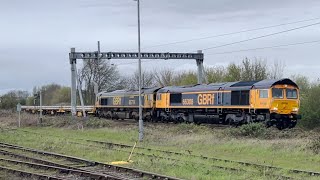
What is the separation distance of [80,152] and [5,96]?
92388 mm

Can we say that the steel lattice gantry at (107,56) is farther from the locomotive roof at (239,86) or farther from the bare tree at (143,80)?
the bare tree at (143,80)

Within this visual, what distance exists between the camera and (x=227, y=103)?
3678 centimetres

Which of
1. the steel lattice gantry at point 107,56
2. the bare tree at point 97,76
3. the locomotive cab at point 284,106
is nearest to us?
the locomotive cab at point 284,106

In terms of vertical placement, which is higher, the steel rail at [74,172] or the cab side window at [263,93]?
the cab side window at [263,93]

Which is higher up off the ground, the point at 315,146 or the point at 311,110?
the point at 311,110

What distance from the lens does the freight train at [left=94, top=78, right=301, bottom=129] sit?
3356 cm

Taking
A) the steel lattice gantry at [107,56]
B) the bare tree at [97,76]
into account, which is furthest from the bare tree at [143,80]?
the steel lattice gantry at [107,56]

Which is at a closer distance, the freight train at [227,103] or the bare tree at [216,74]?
the freight train at [227,103]

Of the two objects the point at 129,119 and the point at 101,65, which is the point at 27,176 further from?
the point at 101,65

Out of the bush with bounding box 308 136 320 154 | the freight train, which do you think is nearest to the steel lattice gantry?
the freight train

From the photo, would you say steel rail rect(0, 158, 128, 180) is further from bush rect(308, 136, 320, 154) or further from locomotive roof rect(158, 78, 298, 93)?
locomotive roof rect(158, 78, 298, 93)

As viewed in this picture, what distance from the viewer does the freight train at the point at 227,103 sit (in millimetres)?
33562

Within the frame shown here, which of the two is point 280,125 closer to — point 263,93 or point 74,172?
point 263,93

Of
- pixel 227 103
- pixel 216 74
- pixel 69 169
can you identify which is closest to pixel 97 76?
pixel 216 74
